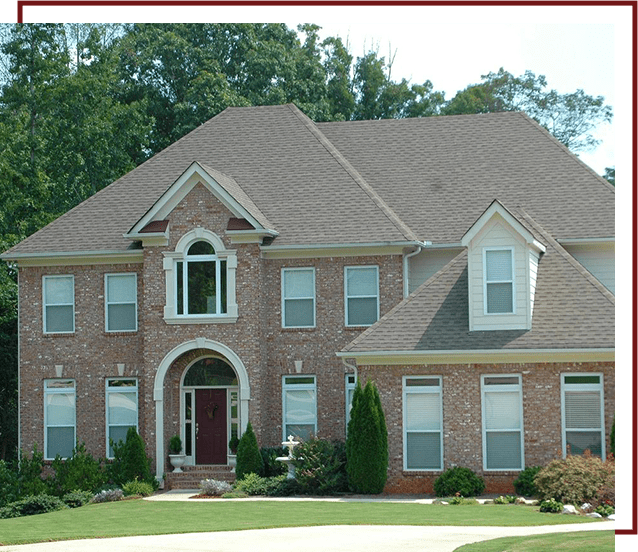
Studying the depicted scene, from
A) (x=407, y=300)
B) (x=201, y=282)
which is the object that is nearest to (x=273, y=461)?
(x=201, y=282)

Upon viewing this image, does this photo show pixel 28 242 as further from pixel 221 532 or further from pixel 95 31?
pixel 221 532

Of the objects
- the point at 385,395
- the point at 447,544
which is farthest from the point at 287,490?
the point at 447,544

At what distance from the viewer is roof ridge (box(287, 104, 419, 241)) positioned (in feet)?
91.9

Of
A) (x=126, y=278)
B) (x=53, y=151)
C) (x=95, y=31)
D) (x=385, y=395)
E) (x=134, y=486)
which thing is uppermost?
(x=95, y=31)

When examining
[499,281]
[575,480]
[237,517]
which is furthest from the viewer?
[499,281]

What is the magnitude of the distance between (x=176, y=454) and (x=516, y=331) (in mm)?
9406

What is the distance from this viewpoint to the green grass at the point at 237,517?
17703 millimetres

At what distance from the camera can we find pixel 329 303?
28.0 meters

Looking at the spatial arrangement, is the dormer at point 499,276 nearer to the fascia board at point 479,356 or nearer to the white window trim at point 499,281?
the white window trim at point 499,281

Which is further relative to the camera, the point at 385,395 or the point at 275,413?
the point at 275,413

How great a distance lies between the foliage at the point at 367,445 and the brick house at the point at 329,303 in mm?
608

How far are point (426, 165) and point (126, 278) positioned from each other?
9.24 metres

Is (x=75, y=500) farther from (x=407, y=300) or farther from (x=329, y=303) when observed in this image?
(x=407, y=300)

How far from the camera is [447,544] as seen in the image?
14.9 meters
